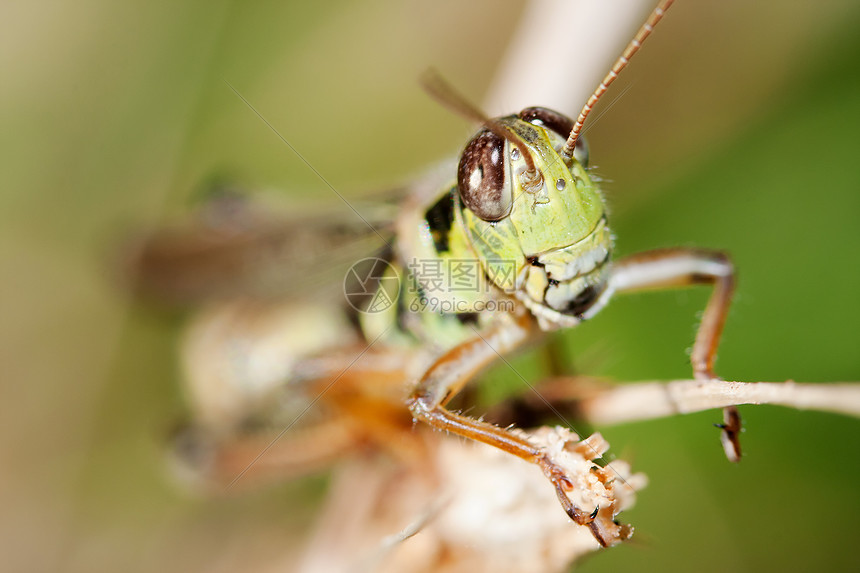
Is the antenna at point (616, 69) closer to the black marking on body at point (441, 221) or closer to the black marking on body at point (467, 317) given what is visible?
the black marking on body at point (441, 221)

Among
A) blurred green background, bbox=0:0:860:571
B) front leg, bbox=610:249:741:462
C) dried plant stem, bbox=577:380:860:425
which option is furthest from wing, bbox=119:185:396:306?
dried plant stem, bbox=577:380:860:425

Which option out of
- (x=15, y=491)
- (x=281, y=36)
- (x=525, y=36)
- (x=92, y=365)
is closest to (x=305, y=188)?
(x=281, y=36)

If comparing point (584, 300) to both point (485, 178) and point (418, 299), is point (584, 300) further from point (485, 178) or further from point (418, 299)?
point (418, 299)

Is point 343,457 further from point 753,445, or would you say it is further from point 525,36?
point 525,36

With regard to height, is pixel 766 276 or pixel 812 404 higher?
pixel 812 404

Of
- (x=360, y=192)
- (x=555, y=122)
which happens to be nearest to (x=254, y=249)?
(x=360, y=192)

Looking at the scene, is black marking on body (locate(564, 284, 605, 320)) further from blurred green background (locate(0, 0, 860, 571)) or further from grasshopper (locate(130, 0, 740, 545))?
blurred green background (locate(0, 0, 860, 571))

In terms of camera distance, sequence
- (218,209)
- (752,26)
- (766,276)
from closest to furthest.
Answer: (766,276)
(218,209)
(752,26)

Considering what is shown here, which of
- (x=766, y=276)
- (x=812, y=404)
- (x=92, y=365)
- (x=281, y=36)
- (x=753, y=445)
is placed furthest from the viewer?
(x=281, y=36)
